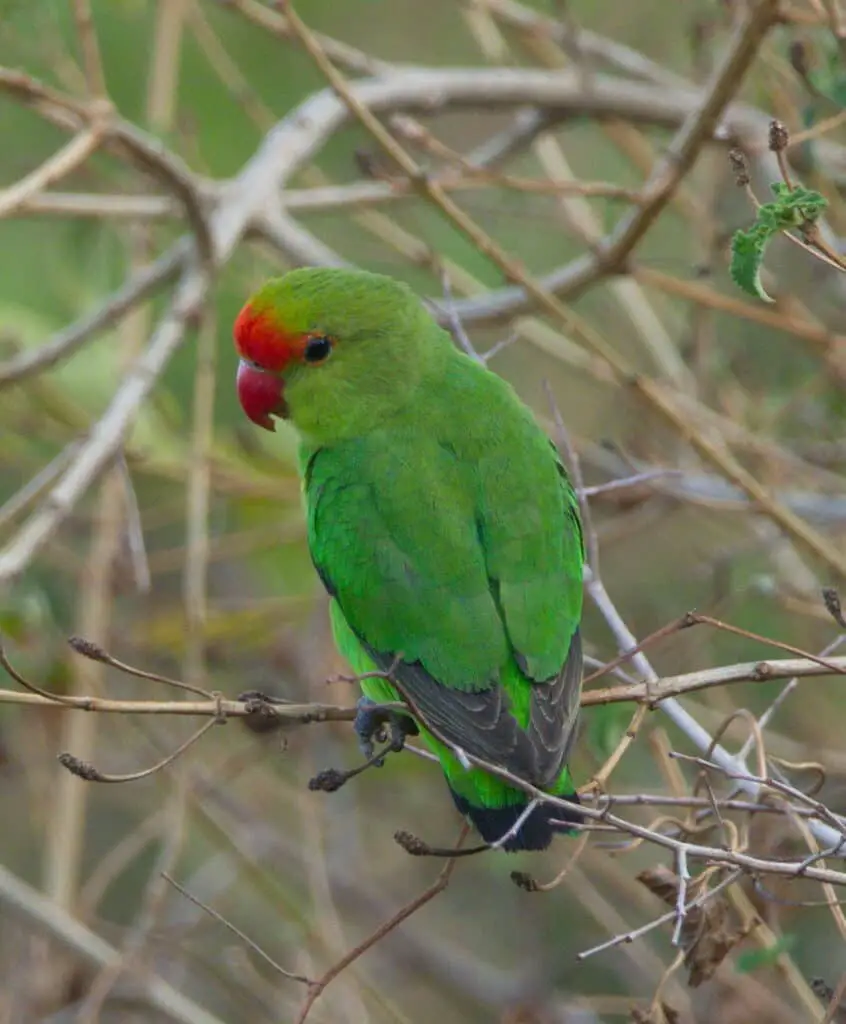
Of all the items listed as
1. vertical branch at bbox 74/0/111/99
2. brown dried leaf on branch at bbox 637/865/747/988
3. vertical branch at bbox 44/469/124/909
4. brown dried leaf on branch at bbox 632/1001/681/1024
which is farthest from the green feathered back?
vertical branch at bbox 74/0/111/99

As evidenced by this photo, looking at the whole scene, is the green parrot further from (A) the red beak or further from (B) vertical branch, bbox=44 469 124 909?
(B) vertical branch, bbox=44 469 124 909

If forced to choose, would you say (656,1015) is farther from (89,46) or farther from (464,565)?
(89,46)

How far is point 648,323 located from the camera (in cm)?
489

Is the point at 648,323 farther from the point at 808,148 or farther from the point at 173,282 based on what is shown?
the point at 173,282

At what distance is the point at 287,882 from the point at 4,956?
3.32ft

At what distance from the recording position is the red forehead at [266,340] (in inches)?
138

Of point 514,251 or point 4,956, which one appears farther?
point 514,251

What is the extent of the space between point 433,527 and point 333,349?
67 centimetres

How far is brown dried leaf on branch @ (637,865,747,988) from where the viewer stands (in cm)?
244

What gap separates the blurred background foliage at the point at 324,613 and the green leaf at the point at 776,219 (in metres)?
1.13

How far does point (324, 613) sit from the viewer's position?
463 cm

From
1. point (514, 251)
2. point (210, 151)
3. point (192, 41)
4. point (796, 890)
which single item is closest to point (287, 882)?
point (796, 890)

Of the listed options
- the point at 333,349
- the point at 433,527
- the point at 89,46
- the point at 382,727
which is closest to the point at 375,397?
the point at 333,349

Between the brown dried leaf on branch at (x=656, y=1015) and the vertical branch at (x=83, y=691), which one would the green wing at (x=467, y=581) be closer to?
the brown dried leaf on branch at (x=656, y=1015)
